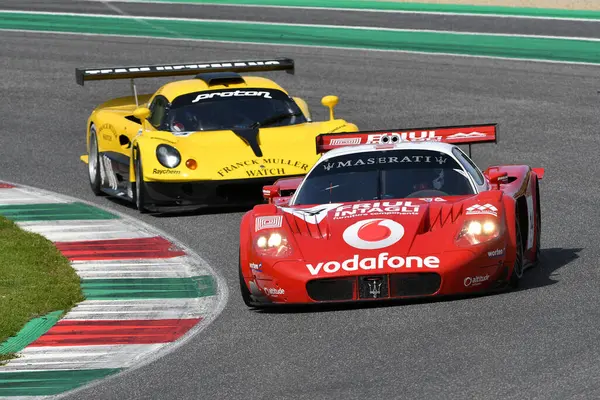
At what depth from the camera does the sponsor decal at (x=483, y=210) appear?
9741mm

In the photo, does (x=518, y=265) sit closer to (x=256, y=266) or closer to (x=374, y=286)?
(x=374, y=286)

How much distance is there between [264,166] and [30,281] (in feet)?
10.8

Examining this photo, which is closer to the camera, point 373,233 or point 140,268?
point 373,233

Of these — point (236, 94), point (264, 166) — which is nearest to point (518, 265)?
point (264, 166)

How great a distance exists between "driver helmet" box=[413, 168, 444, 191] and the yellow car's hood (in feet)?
10.9

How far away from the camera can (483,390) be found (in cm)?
720

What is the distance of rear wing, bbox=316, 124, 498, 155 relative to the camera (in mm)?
11938

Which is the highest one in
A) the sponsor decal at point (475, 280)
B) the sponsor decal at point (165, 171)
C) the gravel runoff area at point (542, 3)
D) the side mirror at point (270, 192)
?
the side mirror at point (270, 192)

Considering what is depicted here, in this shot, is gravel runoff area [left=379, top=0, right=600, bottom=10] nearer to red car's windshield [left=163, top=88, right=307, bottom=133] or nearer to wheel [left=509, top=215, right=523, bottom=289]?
red car's windshield [left=163, top=88, right=307, bottom=133]

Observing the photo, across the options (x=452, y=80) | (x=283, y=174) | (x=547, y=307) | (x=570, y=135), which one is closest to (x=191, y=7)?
(x=452, y=80)

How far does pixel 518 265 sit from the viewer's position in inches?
386

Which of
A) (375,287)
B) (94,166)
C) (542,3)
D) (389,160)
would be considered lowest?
(542,3)

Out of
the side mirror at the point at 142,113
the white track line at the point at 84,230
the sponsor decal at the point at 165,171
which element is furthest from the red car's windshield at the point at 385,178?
the side mirror at the point at 142,113

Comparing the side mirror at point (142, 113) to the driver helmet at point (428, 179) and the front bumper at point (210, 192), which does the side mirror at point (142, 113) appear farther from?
the driver helmet at point (428, 179)
